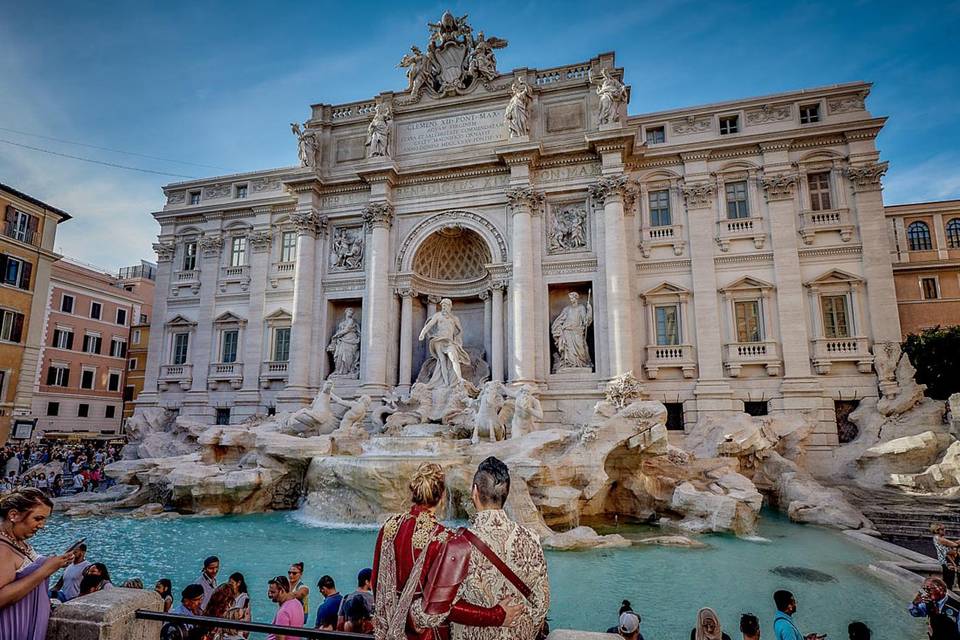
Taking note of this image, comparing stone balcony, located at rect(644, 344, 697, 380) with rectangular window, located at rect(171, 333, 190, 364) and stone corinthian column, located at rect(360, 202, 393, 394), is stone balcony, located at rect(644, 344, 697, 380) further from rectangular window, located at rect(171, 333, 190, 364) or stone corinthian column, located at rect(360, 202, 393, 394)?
rectangular window, located at rect(171, 333, 190, 364)

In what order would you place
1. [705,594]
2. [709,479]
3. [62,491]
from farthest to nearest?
[62,491]
[709,479]
[705,594]

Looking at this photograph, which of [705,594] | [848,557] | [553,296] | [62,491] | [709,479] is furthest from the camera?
[553,296]

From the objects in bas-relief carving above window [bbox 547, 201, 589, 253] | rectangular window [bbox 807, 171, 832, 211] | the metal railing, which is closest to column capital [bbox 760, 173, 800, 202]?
rectangular window [bbox 807, 171, 832, 211]

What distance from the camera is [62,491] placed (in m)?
15.2

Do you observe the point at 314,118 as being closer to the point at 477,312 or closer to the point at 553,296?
the point at 477,312

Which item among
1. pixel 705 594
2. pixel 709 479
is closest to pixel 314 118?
pixel 709 479

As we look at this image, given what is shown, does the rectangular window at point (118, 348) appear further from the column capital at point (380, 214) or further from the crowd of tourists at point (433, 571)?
the crowd of tourists at point (433, 571)

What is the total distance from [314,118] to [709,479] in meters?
19.8

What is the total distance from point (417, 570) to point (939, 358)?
25.0m

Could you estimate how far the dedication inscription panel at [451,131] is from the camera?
794 inches

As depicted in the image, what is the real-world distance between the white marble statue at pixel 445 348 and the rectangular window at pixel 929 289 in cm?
2197

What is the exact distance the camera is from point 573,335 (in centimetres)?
1811

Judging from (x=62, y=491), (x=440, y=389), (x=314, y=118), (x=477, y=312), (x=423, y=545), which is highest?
(x=314, y=118)

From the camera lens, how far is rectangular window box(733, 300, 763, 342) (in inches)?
699
